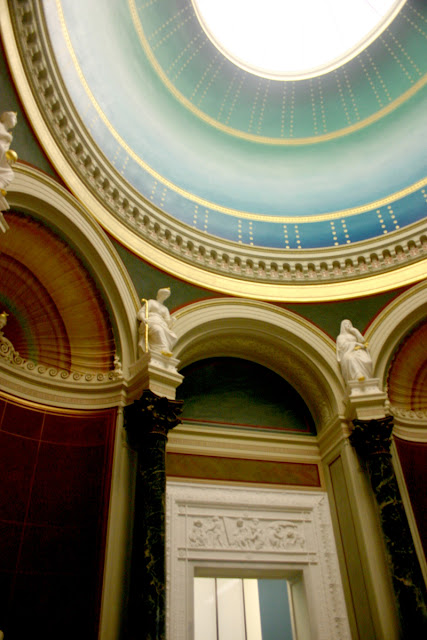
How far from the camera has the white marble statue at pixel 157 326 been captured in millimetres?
7090

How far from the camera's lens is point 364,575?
6.61 metres

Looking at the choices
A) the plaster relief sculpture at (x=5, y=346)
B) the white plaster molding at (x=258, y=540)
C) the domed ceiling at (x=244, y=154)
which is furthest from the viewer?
the domed ceiling at (x=244, y=154)

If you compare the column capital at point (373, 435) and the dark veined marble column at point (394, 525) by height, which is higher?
the column capital at point (373, 435)

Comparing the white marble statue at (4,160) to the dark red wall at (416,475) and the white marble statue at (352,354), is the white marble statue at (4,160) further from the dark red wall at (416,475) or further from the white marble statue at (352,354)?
the dark red wall at (416,475)

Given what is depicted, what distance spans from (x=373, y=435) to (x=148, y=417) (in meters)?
3.34

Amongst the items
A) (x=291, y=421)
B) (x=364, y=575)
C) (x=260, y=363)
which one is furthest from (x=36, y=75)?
(x=364, y=575)

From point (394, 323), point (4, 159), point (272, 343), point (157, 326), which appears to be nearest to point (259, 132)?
point (272, 343)

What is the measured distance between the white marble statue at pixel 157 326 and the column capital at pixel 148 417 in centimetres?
75

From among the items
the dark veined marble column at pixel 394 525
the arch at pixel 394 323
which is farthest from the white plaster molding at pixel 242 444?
the arch at pixel 394 323

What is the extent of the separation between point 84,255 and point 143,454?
2.96 metres

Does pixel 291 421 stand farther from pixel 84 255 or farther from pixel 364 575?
pixel 84 255

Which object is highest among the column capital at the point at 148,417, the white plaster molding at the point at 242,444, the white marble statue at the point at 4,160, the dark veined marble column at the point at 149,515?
the white marble statue at the point at 4,160

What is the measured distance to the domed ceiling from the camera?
8289 millimetres

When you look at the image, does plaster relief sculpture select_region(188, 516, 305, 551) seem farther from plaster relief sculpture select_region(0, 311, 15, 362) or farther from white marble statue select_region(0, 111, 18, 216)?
white marble statue select_region(0, 111, 18, 216)
